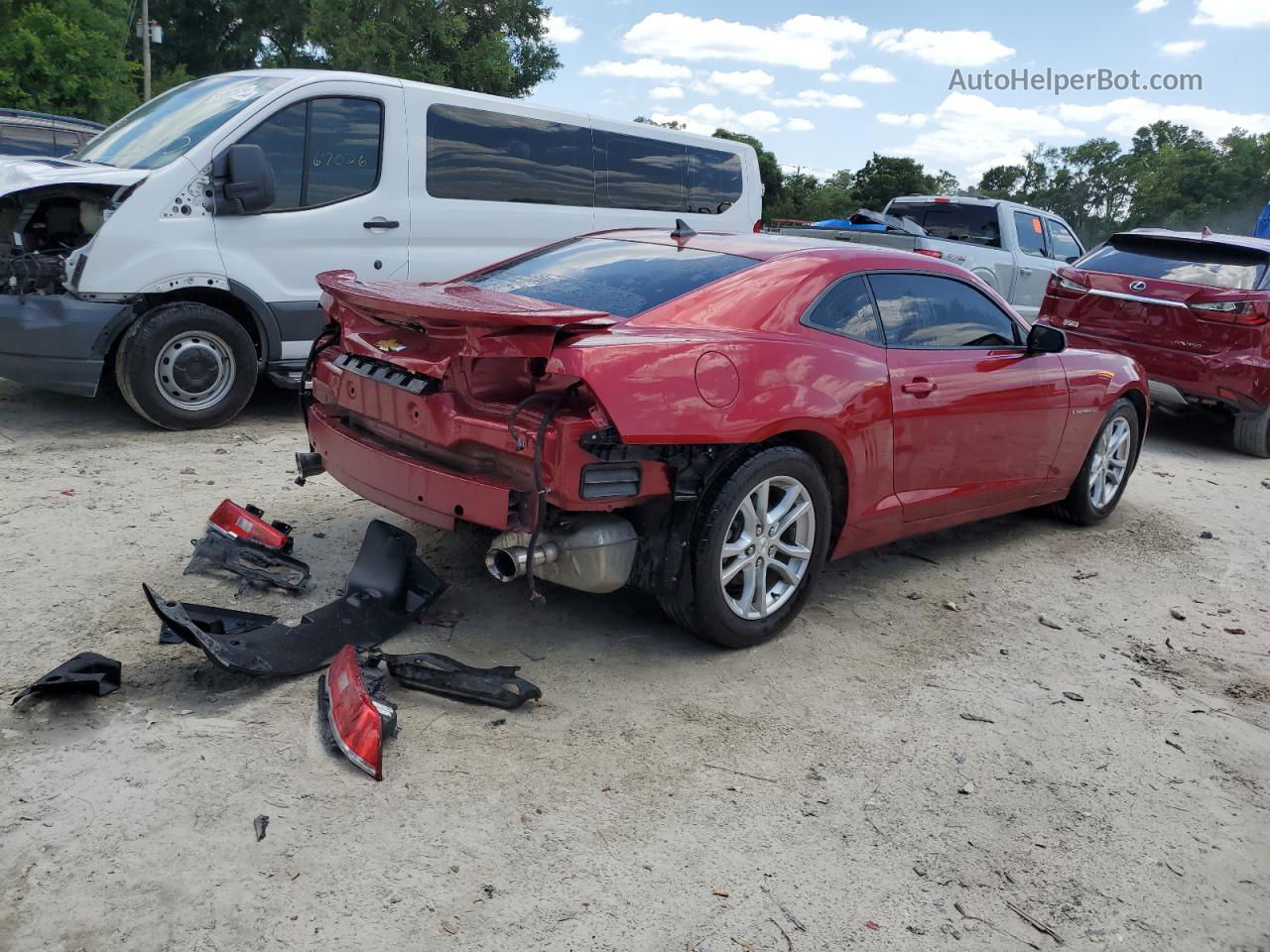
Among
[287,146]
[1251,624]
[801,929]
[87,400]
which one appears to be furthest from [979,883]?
[87,400]

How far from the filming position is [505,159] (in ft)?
25.5

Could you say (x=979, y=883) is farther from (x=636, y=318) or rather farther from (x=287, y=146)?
(x=287, y=146)

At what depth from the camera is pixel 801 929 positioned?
2.56 metres

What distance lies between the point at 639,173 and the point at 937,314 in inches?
174

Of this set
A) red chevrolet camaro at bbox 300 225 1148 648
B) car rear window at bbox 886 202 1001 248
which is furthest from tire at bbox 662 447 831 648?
car rear window at bbox 886 202 1001 248

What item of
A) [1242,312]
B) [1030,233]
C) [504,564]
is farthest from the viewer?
[1030,233]

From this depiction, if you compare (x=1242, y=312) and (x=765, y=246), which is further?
(x=1242, y=312)

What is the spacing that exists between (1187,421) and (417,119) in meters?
7.35

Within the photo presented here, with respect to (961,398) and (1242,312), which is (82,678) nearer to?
(961,398)

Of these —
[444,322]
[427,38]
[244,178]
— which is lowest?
[444,322]

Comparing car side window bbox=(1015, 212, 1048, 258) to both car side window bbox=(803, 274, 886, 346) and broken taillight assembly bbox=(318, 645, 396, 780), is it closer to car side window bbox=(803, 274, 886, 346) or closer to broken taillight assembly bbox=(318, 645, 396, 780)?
car side window bbox=(803, 274, 886, 346)

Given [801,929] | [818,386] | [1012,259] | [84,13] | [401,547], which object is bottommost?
[801,929]

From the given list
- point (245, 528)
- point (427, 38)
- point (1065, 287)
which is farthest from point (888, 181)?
point (245, 528)

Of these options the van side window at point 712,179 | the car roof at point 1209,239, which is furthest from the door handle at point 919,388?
the car roof at point 1209,239
